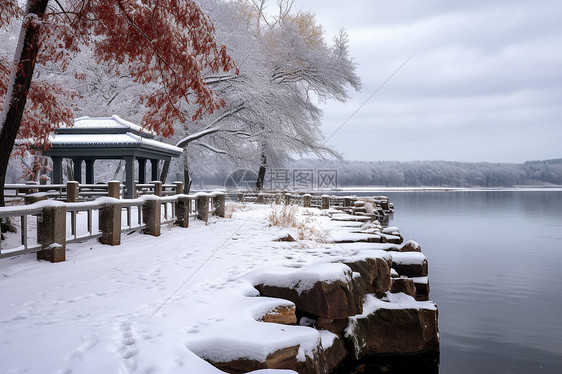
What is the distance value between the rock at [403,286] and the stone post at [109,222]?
556 cm

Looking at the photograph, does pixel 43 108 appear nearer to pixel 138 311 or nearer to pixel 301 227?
pixel 301 227

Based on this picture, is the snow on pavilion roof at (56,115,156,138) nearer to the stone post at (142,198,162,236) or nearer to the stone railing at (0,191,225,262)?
the stone railing at (0,191,225,262)

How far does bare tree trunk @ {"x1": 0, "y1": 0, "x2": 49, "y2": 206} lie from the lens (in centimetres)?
759

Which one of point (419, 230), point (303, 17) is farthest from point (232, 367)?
point (303, 17)

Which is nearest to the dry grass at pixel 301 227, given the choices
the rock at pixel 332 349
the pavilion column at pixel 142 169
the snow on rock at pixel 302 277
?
the snow on rock at pixel 302 277

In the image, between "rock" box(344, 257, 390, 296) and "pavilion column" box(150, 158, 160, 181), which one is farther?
"pavilion column" box(150, 158, 160, 181)

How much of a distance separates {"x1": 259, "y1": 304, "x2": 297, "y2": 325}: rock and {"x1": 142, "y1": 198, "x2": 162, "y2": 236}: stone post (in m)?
5.62

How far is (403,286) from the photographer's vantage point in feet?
23.4

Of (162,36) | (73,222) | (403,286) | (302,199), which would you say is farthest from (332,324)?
(302,199)

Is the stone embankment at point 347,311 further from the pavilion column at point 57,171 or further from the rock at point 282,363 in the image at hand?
the pavilion column at point 57,171

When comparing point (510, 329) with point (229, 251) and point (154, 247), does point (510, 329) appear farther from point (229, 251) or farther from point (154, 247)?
point (154, 247)

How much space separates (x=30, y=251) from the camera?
6.15 metres

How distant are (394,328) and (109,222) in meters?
5.77

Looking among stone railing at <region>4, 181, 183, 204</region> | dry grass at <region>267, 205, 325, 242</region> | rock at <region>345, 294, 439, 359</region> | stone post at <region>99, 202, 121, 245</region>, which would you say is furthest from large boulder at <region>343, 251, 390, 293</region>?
stone railing at <region>4, 181, 183, 204</region>
